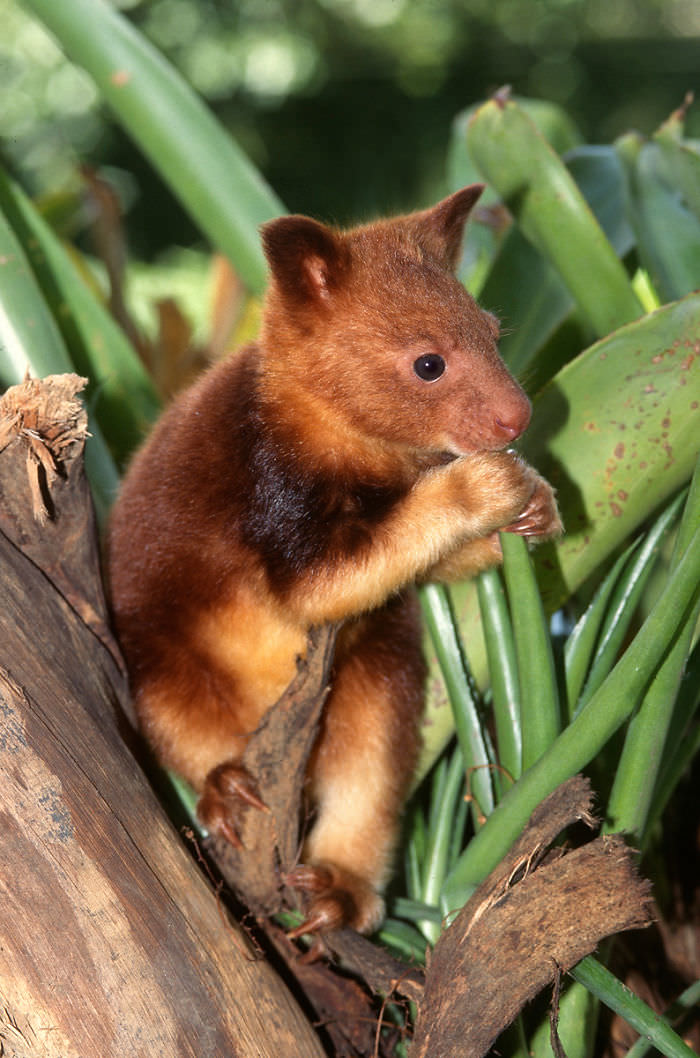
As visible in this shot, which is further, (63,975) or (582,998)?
(582,998)

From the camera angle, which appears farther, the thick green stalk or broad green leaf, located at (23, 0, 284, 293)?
broad green leaf, located at (23, 0, 284, 293)

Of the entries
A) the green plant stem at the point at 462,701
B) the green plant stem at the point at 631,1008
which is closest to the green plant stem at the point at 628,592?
the green plant stem at the point at 462,701

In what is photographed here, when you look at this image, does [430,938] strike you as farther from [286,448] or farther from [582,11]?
[582,11]

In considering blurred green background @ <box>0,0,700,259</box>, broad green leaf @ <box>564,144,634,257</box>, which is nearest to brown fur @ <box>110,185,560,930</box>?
broad green leaf @ <box>564,144,634,257</box>

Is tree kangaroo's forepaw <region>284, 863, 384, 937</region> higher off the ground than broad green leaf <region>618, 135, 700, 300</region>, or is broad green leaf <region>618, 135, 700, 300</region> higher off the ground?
broad green leaf <region>618, 135, 700, 300</region>

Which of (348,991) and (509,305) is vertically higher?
(509,305)

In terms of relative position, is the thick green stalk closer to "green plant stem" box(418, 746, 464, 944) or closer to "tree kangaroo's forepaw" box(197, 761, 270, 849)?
"green plant stem" box(418, 746, 464, 944)

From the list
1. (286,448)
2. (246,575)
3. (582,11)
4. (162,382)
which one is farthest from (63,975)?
(582,11)

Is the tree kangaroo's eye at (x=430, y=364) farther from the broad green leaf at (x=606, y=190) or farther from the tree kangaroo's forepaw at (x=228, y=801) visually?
the broad green leaf at (x=606, y=190)
